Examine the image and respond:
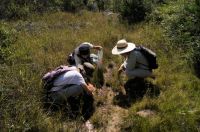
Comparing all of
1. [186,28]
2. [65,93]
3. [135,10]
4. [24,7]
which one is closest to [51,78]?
[65,93]

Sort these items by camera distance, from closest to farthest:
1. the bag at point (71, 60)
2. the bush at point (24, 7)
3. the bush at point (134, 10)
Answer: the bag at point (71, 60)
the bush at point (134, 10)
the bush at point (24, 7)

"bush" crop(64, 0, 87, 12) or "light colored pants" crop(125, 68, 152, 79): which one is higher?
"light colored pants" crop(125, 68, 152, 79)

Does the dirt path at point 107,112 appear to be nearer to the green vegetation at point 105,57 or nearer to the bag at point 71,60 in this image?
the green vegetation at point 105,57

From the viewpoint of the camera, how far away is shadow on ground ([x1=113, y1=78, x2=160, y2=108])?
7.41 metres

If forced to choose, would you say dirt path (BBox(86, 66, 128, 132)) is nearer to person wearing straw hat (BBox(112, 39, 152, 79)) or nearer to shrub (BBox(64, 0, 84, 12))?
person wearing straw hat (BBox(112, 39, 152, 79))

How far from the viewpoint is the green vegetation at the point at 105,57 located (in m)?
6.11

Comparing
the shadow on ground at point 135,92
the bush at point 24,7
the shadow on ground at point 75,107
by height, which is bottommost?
the bush at point 24,7

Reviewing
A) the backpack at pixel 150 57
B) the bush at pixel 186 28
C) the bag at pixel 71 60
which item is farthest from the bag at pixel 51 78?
the bush at pixel 186 28

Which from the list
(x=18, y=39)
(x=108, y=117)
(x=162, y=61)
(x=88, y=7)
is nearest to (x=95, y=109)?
(x=108, y=117)

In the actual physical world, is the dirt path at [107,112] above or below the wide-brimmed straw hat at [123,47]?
below

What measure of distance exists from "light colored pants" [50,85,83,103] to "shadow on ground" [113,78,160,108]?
3.07 ft

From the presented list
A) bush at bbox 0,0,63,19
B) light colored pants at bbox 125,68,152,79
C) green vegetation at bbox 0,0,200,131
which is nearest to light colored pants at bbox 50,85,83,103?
green vegetation at bbox 0,0,200,131

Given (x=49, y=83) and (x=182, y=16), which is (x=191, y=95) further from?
(x=182, y=16)

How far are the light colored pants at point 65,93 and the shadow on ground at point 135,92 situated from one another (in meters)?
0.94
